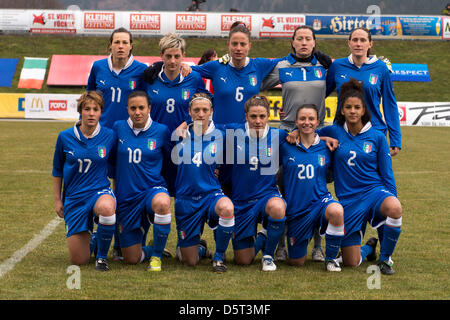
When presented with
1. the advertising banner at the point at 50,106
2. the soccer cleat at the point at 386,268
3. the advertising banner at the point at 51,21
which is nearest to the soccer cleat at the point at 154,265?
the soccer cleat at the point at 386,268

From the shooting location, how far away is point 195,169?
4590 millimetres

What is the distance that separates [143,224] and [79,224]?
1.66ft

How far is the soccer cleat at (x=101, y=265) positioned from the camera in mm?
4367

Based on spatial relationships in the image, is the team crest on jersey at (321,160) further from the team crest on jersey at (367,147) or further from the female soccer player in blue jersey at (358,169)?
the team crest on jersey at (367,147)

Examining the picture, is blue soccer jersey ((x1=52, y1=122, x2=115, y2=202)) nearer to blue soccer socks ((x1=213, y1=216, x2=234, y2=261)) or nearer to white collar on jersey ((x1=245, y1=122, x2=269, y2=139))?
blue soccer socks ((x1=213, y1=216, x2=234, y2=261))

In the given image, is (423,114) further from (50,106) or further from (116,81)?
(116,81)

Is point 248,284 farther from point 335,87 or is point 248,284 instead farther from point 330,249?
point 335,87

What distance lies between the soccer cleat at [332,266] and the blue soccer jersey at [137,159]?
141 cm

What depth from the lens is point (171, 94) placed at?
16.4ft

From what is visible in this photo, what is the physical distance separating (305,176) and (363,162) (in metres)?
0.46

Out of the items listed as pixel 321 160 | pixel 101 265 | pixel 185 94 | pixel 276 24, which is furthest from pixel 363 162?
pixel 276 24

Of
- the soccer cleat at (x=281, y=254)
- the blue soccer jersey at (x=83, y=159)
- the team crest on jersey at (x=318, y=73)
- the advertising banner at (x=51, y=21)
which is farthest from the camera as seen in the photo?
the advertising banner at (x=51, y=21)

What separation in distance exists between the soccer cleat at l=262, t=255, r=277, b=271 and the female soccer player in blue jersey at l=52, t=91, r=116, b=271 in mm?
1151
